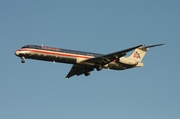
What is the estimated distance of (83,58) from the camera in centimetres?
4166

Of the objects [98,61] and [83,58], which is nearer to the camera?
[83,58]

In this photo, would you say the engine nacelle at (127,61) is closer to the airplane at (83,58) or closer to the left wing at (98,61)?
the airplane at (83,58)

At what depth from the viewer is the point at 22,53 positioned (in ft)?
128

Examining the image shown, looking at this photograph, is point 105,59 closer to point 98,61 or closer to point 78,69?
point 98,61

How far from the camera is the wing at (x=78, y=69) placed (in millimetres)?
44269

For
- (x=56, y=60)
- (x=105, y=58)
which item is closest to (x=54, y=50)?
(x=56, y=60)

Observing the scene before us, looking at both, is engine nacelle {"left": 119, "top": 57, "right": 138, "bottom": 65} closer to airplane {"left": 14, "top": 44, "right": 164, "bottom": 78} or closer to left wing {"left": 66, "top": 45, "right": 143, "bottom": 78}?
airplane {"left": 14, "top": 44, "right": 164, "bottom": 78}

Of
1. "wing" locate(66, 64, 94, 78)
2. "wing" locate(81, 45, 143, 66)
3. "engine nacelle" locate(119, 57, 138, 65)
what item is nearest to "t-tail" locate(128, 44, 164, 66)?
"engine nacelle" locate(119, 57, 138, 65)

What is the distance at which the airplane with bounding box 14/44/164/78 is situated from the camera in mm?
39438

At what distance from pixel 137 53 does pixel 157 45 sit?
674 centimetres

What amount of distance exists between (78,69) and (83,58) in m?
4.44

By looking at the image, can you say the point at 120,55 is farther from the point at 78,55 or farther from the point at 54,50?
the point at 54,50

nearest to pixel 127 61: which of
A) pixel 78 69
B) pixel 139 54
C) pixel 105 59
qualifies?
pixel 139 54

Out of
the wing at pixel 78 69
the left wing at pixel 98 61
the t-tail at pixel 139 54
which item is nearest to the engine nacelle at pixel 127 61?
the t-tail at pixel 139 54
